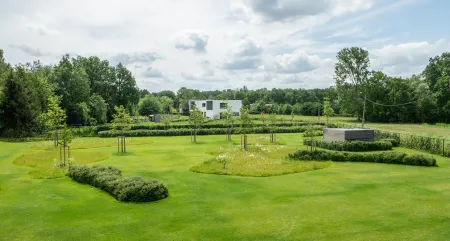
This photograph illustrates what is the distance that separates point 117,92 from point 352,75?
56.7 meters

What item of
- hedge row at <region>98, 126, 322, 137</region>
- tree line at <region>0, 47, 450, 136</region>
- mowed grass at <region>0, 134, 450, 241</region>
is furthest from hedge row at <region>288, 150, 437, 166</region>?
tree line at <region>0, 47, 450, 136</region>

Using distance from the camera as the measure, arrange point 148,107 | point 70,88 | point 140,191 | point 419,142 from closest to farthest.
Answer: point 140,191 < point 419,142 < point 70,88 < point 148,107

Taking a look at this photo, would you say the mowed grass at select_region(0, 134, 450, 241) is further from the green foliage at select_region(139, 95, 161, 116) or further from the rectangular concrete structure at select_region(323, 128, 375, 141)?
the green foliage at select_region(139, 95, 161, 116)

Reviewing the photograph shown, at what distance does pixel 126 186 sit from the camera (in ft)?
61.3

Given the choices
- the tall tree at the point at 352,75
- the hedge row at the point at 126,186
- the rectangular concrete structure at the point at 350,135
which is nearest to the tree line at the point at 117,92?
the tall tree at the point at 352,75

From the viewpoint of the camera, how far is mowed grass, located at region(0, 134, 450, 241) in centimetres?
1359

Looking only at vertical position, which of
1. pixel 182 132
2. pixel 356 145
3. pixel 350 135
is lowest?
pixel 356 145

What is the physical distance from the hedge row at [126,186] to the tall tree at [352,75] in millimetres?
68483

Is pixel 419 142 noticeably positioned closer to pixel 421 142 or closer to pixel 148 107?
pixel 421 142

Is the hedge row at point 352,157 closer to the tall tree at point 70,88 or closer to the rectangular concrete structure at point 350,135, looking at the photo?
the rectangular concrete structure at point 350,135

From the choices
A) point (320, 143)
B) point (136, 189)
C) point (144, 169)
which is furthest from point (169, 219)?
point (320, 143)

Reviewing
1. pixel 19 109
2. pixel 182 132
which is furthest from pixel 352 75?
pixel 19 109

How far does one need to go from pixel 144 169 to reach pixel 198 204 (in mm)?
10452

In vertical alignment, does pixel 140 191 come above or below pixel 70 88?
below
